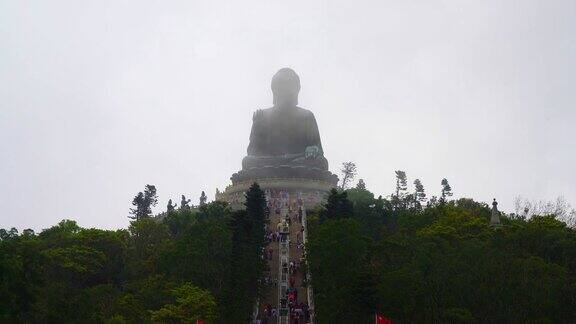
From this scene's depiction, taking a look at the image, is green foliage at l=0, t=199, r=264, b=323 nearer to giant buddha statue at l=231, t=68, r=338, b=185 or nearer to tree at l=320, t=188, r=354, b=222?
tree at l=320, t=188, r=354, b=222

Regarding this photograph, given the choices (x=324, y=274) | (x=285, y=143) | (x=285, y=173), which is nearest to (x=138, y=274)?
(x=324, y=274)

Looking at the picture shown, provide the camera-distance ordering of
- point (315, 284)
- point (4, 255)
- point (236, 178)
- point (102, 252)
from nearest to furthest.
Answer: point (4, 255) → point (315, 284) → point (102, 252) → point (236, 178)

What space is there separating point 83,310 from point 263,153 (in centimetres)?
3334

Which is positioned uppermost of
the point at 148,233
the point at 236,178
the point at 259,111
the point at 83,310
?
the point at 259,111

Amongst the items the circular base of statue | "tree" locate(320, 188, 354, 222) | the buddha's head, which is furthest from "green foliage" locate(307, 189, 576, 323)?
the buddha's head

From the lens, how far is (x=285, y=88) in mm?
59812

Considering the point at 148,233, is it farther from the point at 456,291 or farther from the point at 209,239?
the point at 456,291

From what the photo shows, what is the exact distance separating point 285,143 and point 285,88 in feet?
16.3

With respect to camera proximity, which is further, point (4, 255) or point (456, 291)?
point (456, 291)

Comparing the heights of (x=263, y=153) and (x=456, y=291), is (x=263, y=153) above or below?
above

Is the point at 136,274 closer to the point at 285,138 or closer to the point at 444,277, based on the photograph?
the point at 444,277

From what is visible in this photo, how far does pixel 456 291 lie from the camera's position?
2577 cm

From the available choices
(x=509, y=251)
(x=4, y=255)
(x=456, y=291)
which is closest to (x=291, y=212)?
(x=509, y=251)

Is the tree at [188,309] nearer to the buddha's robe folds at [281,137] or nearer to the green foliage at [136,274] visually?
the green foliage at [136,274]
